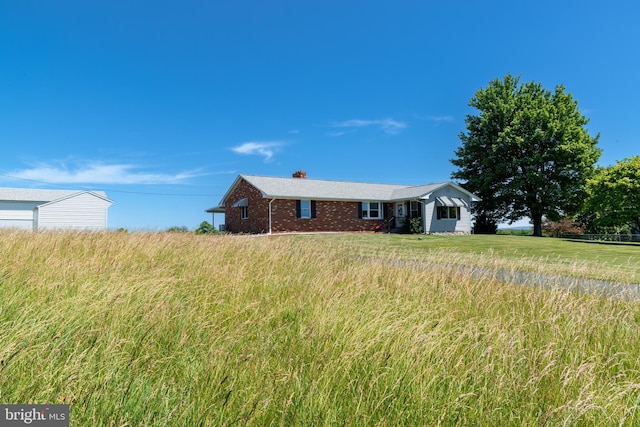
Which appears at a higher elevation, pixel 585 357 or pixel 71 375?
pixel 71 375

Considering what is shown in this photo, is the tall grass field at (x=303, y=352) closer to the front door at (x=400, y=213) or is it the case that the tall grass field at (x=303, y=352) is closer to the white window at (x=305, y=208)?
the white window at (x=305, y=208)

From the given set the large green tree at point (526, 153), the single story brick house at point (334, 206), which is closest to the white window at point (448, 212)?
the single story brick house at point (334, 206)

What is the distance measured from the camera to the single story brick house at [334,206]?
84.4 ft

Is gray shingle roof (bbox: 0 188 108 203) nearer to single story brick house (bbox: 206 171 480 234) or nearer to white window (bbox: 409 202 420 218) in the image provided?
single story brick house (bbox: 206 171 480 234)

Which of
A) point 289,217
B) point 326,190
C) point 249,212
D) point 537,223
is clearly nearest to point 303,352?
point 289,217

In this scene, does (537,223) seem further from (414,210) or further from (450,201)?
(414,210)

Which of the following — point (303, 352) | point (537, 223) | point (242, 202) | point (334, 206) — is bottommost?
point (303, 352)

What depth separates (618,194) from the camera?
2361 cm

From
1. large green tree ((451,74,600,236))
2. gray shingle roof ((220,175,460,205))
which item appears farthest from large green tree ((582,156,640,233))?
gray shingle roof ((220,175,460,205))

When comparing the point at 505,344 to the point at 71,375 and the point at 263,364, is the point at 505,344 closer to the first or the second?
the point at 263,364

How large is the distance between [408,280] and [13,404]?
163 inches

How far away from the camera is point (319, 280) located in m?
4.37

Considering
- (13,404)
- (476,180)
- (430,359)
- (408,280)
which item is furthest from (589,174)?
(13,404)

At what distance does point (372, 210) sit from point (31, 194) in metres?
36.9
